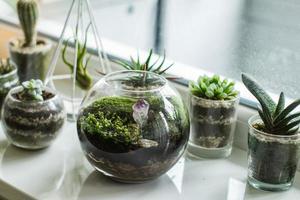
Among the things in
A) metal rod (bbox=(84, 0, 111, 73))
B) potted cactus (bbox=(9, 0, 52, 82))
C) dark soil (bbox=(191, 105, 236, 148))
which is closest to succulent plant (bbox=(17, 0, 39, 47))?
potted cactus (bbox=(9, 0, 52, 82))

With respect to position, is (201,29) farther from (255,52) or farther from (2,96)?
(2,96)

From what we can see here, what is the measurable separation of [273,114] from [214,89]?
13cm

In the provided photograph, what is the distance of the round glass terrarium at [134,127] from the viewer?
0.93 metres

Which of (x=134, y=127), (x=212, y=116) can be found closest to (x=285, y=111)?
(x=212, y=116)

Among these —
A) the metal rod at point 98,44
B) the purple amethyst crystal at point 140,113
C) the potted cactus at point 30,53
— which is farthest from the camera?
the potted cactus at point 30,53

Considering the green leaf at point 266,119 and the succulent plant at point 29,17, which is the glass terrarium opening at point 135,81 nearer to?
the green leaf at point 266,119

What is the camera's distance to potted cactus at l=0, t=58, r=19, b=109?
3.99 ft

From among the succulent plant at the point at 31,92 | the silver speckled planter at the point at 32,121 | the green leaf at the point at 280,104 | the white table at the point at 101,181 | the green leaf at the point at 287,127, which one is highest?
the green leaf at the point at 280,104

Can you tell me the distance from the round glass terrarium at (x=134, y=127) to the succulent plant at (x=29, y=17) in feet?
1.15

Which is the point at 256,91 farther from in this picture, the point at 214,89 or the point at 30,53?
the point at 30,53

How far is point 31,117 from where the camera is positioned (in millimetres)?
1062

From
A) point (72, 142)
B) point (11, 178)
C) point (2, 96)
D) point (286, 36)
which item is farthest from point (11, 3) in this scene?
point (286, 36)

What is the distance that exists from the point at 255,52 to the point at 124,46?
0.37 metres

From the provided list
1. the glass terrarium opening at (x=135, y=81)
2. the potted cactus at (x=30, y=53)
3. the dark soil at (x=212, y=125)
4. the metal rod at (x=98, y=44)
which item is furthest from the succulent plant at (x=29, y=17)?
the dark soil at (x=212, y=125)
